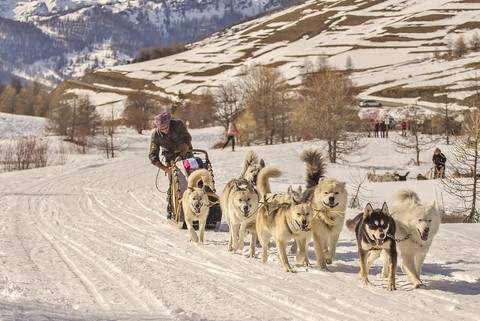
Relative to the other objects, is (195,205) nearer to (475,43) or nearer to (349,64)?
(349,64)

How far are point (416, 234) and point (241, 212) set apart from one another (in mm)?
2714

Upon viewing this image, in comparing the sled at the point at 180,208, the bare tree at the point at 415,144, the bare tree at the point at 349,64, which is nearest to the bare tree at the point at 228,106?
the bare tree at the point at 415,144

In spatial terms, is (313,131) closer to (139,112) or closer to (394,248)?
(394,248)

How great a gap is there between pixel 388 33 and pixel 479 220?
376 ft

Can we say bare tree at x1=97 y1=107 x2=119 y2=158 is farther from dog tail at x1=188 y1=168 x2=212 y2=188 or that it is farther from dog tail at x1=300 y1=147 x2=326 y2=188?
dog tail at x1=300 y1=147 x2=326 y2=188

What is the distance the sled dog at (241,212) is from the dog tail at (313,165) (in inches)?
35.1

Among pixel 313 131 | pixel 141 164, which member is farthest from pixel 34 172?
pixel 313 131

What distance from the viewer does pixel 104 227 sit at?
10.4 meters

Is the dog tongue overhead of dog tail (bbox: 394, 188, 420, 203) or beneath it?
beneath

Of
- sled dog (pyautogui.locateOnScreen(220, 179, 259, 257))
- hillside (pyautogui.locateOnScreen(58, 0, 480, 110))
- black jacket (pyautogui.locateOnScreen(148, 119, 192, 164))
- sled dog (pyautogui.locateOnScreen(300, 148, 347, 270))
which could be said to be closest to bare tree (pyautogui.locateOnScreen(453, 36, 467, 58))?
hillside (pyautogui.locateOnScreen(58, 0, 480, 110))

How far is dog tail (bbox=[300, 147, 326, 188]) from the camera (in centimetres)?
858

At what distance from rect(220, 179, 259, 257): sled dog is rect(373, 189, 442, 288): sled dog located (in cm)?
232

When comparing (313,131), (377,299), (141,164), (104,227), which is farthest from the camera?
(313,131)

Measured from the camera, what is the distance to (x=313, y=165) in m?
8.58
